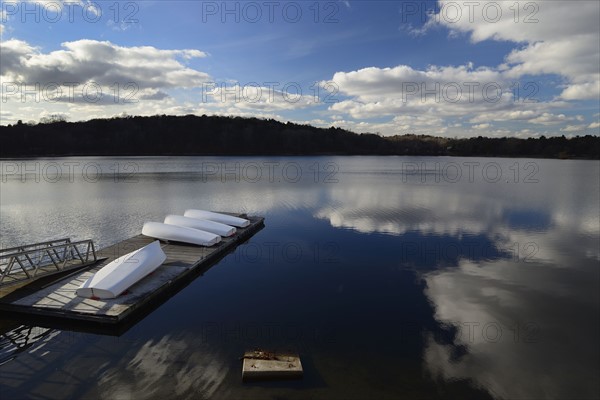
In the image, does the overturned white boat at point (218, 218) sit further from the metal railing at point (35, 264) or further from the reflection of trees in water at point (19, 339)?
the reflection of trees in water at point (19, 339)

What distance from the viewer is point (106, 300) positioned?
1077 centimetres

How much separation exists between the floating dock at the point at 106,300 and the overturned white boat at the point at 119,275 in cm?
22

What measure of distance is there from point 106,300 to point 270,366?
5.94m

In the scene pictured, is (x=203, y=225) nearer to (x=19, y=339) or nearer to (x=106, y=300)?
(x=106, y=300)

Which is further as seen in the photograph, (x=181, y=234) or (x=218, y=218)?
(x=218, y=218)

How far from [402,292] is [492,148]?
509 ft

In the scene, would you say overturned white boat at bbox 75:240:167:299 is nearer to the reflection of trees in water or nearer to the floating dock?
the floating dock

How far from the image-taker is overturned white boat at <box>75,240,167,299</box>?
35.5 ft

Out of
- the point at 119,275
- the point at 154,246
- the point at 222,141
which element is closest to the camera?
the point at 119,275

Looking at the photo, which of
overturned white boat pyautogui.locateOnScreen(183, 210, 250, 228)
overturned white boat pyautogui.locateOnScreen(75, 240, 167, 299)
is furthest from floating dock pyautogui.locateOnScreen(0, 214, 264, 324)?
overturned white boat pyautogui.locateOnScreen(183, 210, 250, 228)

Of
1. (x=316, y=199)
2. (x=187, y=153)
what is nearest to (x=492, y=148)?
(x=187, y=153)

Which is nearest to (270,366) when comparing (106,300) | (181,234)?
(106,300)

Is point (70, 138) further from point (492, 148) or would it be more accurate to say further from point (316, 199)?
point (492, 148)

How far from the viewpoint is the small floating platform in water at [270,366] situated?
25.4 ft
